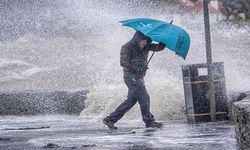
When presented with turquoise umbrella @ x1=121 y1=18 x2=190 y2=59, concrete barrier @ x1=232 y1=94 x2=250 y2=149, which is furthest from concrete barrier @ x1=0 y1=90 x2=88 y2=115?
concrete barrier @ x1=232 y1=94 x2=250 y2=149

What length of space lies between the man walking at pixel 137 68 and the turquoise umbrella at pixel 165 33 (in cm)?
18

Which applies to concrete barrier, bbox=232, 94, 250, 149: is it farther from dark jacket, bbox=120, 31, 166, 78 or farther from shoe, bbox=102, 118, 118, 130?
shoe, bbox=102, 118, 118, 130

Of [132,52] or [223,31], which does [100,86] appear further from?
[223,31]

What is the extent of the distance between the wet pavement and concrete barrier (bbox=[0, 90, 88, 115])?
5.66 ft

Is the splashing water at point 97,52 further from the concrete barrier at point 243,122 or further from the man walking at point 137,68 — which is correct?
the concrete barrier at point 243,122

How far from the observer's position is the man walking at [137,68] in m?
11.8

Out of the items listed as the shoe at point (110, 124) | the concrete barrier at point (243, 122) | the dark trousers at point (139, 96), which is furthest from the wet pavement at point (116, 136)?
the concrete barrier at point (243, 122)

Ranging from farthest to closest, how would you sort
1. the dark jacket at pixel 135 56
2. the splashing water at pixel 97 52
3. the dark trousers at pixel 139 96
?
the splashing water at pixel 97 52, the dark trousers at pixel 139 96, the dark jacket at pixel 135 56

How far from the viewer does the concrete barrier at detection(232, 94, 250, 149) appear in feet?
26.8

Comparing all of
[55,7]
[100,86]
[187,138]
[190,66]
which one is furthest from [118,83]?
[55,7]

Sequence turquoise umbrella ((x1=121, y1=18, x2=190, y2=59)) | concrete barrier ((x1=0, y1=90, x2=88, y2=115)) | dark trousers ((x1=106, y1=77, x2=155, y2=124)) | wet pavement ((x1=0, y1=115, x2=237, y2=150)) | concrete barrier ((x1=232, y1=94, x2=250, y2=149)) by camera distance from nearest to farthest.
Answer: concrete barrier ((x1=232, y1=94, x2=250, y2=149)) < wet pavement ((x1=0, y1=115, x2=237, y2=150)) < turquoise umbrella ((x1=121, y1=18, x2=190, y2=59)) < dark trousers ((x1=106, y1=77, x2=155, y2=124)) < concrete barrier ((x1=0, y1=90, x2=88, y2=115))

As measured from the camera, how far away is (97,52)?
2306 cm

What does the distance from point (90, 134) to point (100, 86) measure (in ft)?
16.1

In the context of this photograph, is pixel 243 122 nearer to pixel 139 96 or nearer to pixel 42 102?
pixel 139 96
